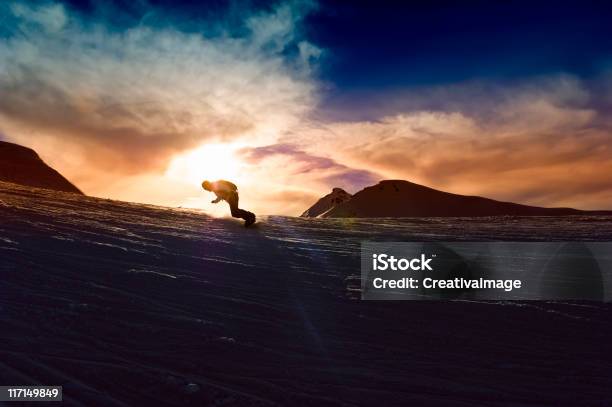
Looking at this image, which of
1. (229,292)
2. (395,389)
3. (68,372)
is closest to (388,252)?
(229,292)

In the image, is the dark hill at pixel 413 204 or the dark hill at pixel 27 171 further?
the dark hill at pixel 413 204

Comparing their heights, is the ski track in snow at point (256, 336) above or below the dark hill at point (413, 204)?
below

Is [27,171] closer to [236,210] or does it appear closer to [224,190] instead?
[236,210]

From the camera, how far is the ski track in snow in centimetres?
354

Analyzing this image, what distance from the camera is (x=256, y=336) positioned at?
182 inches

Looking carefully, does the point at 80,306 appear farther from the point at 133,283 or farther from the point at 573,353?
the point at 573,353

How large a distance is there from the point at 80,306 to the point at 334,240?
749cm

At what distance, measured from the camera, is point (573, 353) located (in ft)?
15.2

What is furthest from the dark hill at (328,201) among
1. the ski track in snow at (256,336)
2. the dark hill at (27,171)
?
the ski track in snow at (256,336)

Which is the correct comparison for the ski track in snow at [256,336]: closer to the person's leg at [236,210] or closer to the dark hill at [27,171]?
the person's leg at [236,210]

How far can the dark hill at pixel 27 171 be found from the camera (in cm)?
2987

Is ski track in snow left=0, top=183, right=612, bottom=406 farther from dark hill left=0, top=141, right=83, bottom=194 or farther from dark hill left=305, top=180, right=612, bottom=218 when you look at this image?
dark hill left=305, top=180, right=612, bottom=218

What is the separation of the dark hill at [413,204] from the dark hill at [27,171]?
18400mm

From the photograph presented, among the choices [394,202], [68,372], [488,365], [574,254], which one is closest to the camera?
[68,372]
